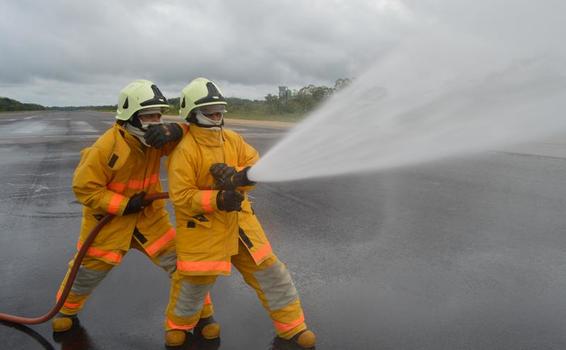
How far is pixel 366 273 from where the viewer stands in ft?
14.5

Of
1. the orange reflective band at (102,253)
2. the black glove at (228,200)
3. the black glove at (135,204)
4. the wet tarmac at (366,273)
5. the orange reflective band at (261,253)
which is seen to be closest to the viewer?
the black glove at (228,200)

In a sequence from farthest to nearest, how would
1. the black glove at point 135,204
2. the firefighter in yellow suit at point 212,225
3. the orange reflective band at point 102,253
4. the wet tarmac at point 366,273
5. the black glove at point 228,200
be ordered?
1. the wet tarmac at point 366,273
2. the orange reflective band at point 102,253
3. the black glove at point 135,204
4. the firefighter in yellow suit at point 212,225
5. the black glove at point 228,200

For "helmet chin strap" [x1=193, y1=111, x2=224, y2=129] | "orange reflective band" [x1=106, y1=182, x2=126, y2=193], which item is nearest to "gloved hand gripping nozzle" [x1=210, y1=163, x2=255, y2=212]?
"helmet chin strap" [x1=193, y1=111, x2=224, y2=129]

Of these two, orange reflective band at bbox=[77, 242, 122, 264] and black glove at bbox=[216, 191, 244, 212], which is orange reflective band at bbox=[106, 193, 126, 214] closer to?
orange reflective band at bbox=[77, 242, 122, 264]

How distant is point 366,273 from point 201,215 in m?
2.08

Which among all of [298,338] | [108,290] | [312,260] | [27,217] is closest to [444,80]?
[312,260]

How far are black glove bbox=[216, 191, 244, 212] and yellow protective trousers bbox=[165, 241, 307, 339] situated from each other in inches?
17.6

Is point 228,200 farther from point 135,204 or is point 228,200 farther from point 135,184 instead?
point 135,184

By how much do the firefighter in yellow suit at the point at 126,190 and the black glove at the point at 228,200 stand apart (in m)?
0.51

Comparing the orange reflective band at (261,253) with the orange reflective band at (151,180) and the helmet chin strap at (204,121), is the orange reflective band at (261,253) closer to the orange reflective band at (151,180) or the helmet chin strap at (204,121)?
the helmet chin strap at (204,121)

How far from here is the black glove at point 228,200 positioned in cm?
268

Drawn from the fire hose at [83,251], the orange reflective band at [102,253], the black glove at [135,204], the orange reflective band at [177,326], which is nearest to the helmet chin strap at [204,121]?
the fire hose at [83,251]

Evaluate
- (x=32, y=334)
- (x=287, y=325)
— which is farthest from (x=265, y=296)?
(x=32, y=334)

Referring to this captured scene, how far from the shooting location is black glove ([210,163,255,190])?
276 cm
